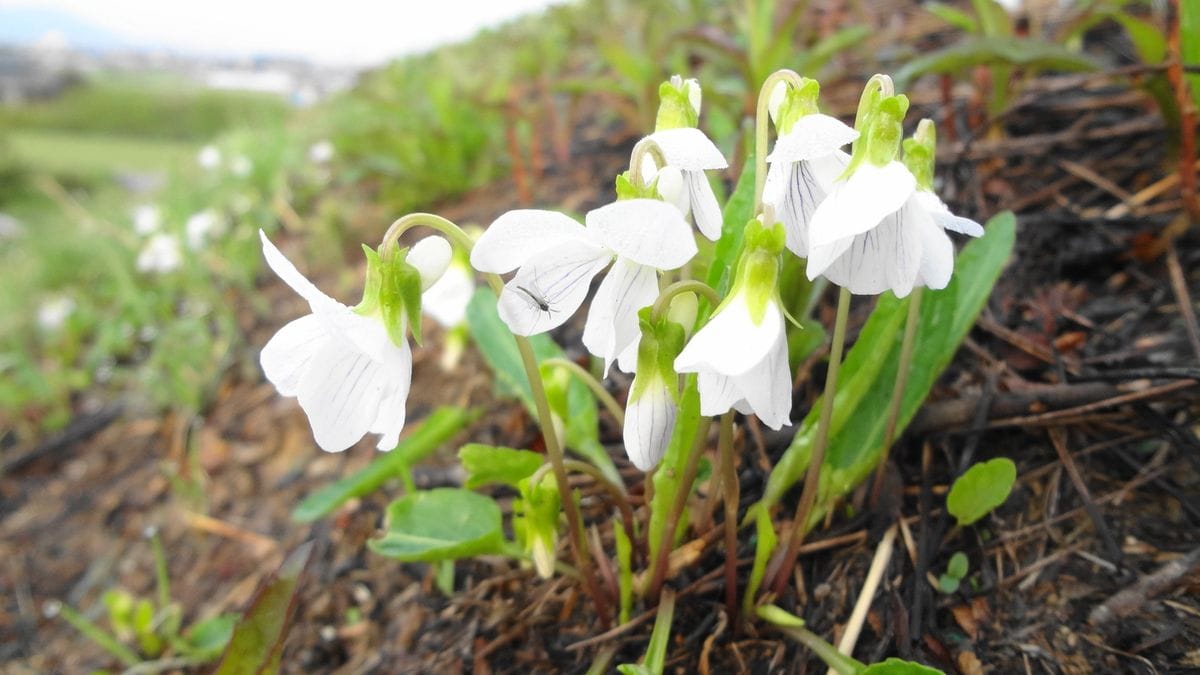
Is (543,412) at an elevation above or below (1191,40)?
below

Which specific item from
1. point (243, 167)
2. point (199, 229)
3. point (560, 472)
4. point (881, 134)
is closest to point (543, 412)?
point (560, 472)

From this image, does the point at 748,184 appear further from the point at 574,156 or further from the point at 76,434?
the point at 76,434

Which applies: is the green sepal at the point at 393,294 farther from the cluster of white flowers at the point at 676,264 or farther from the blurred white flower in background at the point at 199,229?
the blurred white flower in background at the point at 199,229

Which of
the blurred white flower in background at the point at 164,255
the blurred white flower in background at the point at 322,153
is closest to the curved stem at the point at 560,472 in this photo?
the blurred white flower in background at the point at 164,255

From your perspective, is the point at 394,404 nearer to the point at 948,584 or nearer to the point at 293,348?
the point at 293,348

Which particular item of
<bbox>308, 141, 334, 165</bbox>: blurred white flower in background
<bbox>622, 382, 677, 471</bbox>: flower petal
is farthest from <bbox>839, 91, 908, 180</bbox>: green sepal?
<bbox>308, 141, 334, 165</bbox>: blurred white flower in background

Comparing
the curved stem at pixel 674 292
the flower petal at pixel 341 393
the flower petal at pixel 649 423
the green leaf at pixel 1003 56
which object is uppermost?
the green leaf at pixel 1003 56
